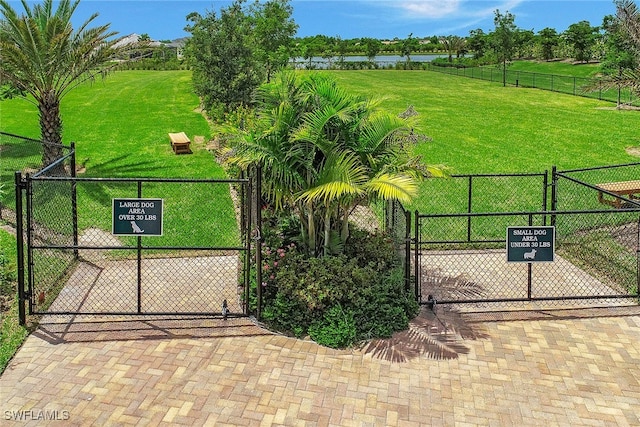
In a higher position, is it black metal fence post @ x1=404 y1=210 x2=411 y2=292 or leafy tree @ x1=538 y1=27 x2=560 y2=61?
leafy tree @ x1=538 y1=27 x2=560 y2=61

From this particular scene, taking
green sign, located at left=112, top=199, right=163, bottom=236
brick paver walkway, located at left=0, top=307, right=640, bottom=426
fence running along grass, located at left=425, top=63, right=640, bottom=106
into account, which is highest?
fence running along grass, located at left=425, top=63, right=640, bottom=106

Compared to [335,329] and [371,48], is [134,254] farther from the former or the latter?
[371,48]

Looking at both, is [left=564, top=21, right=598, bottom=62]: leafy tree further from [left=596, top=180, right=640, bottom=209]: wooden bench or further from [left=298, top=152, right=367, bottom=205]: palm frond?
[left=298, top=152, right=367, bottom=205]: palm frond

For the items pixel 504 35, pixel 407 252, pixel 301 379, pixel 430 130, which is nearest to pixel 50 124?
pixel 407 252

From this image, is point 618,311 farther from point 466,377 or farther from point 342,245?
point 342,245

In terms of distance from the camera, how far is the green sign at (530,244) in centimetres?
788

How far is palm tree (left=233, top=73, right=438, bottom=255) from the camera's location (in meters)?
7.47

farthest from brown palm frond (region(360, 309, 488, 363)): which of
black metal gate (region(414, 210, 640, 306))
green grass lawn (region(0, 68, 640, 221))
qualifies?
green grass lawn (region(0, 68, 640, 221))

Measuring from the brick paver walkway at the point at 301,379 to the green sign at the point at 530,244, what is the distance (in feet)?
2.83

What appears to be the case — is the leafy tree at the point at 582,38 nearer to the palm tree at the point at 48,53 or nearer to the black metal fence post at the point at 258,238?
the palm tree at the point at 48,53

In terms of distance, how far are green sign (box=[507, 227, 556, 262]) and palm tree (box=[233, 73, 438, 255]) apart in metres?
1.40

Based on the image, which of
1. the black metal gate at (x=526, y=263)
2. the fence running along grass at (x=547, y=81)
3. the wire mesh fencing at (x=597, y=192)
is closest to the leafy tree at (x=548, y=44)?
the fence running along grass at (x=547, y=81)

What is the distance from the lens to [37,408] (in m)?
5.84

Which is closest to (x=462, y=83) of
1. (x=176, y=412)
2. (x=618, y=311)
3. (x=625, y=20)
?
(x=625, y=20)
